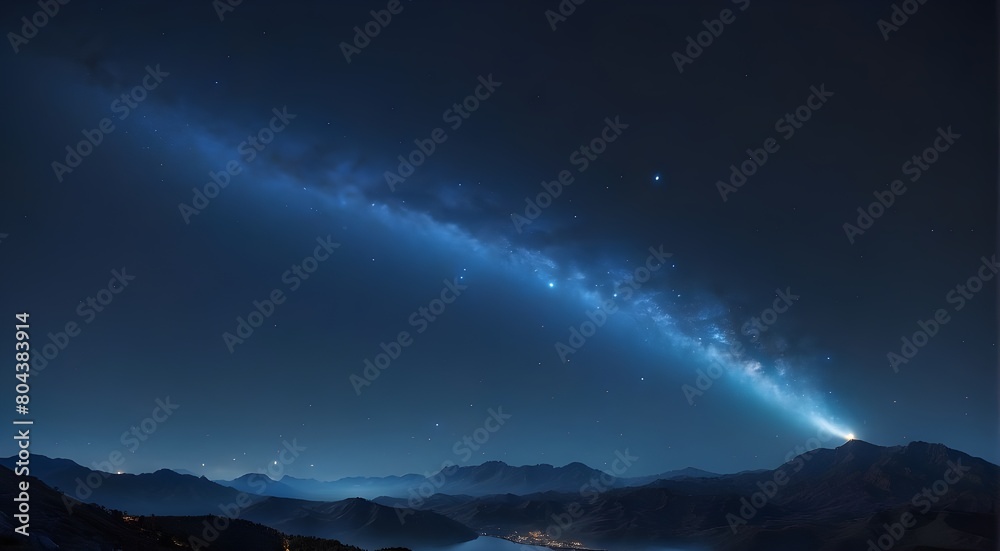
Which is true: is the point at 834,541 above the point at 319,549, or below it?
above

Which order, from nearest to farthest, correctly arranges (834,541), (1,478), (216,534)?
(1,478) → (216,534) → (834,541)

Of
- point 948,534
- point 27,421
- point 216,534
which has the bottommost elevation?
point 216,534

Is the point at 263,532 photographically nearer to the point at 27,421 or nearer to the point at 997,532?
the point at 27,421

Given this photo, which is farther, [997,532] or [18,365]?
[997,532]

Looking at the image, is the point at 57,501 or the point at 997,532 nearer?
the point at 57,501

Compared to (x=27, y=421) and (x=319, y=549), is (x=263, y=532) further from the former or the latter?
(x=27, y=421)

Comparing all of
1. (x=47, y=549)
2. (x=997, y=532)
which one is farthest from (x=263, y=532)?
(x=997, y=532)

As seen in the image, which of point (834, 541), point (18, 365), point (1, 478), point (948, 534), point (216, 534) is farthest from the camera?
point (834, 541)

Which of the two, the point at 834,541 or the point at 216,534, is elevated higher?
A: the point at 834,541

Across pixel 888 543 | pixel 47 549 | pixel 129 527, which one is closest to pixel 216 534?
pixel 129 527
